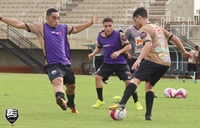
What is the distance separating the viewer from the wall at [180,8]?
42.5 metres

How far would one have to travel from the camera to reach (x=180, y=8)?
43844 mm

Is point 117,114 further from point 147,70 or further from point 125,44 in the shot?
point 125,44

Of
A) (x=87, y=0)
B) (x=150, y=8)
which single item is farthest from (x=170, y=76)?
(x=87, y=0)

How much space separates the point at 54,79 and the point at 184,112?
309 cm

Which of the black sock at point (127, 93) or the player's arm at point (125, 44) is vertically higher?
the player's arm at point (125, 44)

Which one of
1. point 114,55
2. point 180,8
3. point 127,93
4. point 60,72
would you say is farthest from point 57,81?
point 180,8

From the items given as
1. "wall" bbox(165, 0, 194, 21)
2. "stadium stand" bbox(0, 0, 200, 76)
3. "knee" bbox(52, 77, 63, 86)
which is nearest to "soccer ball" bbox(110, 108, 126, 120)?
"knee" bbox(52, 77, 63, 86)

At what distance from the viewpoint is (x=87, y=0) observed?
46281 mm

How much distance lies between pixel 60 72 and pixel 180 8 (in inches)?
1300

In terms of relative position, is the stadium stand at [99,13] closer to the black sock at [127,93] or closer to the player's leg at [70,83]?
the player's leg at [70,83]

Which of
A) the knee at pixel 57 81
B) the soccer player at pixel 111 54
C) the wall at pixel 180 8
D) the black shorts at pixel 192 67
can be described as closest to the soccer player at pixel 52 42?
the knee at pixel 57 81

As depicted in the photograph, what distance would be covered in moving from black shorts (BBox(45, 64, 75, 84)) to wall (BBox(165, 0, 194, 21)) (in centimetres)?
3076

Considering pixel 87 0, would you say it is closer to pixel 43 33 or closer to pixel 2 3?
pixel 2 3

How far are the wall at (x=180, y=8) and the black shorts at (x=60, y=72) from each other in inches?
1211
